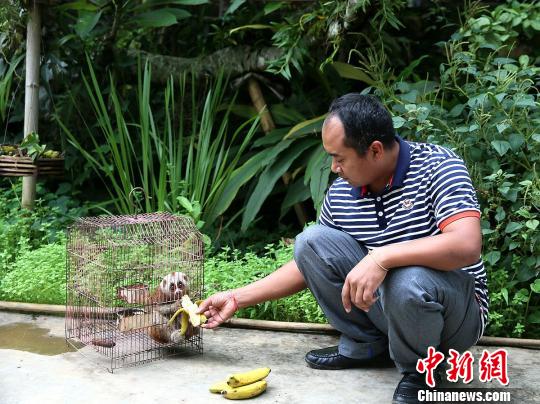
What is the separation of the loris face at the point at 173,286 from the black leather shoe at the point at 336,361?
1.99 feet

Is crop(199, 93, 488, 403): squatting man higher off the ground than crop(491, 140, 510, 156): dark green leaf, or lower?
lower

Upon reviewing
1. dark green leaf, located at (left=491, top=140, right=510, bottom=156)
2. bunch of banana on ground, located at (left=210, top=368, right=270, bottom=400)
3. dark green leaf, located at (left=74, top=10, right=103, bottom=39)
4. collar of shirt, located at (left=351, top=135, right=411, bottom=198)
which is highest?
dark green leaf, located at (left=74, top=10, right=103, bottom=39)

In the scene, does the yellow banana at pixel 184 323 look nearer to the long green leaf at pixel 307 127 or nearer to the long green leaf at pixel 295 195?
the long green leaf at pixel 295 195

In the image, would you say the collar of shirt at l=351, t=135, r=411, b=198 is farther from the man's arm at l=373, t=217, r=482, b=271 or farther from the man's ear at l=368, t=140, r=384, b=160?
the man's arm at l=373, t=217, r=482, b=271

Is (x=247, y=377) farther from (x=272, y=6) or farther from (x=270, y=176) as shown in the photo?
(x=272, y=6)

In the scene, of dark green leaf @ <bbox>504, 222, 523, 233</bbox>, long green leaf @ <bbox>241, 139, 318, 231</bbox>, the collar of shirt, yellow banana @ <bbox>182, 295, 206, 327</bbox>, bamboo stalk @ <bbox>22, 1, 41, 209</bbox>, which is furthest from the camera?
bamboo stalk @ <bbox>22, 1, 41, 209</bbox>

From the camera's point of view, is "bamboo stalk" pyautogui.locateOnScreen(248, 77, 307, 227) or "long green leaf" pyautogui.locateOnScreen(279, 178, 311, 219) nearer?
"long green leaf" pyautogui.locateOnScreen(279, 178, 311, 219)

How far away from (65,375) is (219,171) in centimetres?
216

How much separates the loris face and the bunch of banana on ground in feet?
1.50

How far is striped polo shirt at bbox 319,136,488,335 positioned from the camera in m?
2.50

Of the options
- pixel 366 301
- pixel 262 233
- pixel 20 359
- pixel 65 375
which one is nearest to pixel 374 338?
pixel 366 301

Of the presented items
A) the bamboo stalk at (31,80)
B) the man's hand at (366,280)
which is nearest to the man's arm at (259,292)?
the man's hand at (366,280)

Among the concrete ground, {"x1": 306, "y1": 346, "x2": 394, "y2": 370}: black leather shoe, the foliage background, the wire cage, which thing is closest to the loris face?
the wire cage

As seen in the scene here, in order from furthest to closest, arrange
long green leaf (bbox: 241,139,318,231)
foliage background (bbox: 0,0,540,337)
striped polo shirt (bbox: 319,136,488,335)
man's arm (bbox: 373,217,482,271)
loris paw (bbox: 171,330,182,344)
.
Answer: long green leaf (bbox: 241,139,318,231) → foliage background (bbox: 0,0,540,337) → loris paw (bbox: 171,330,182,344) → striped polo shirt (bbox: 319,136,488,335) → man's arm (bbox: 373,217,482,271)
